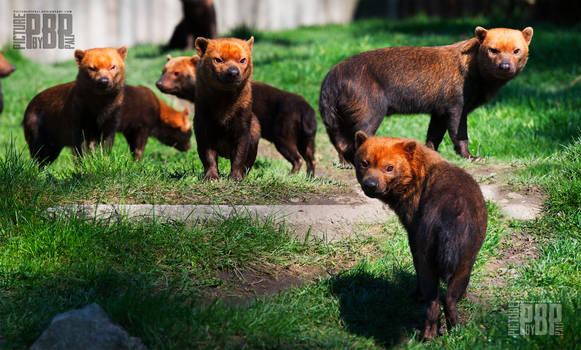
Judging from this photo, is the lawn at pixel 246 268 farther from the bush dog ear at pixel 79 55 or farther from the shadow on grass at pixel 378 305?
the bush dog ear at pixel 79 55

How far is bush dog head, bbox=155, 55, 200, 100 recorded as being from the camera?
8.25m

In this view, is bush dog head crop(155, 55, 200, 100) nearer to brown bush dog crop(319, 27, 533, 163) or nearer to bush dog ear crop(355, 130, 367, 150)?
brown bush dog crop(319, 27, 533, 163)

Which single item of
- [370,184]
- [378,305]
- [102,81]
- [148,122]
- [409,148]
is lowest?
[378,305]

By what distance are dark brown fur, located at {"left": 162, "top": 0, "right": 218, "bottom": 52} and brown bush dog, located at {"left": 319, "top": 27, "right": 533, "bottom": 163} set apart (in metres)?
6.81

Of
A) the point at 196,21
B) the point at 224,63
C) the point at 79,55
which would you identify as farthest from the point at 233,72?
the point at 196,21

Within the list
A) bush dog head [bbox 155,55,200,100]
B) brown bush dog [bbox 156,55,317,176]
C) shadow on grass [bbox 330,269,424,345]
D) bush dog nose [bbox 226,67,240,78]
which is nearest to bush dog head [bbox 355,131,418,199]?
shadow on grass [bbox 330,269,424,345]

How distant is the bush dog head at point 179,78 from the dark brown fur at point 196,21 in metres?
4.68

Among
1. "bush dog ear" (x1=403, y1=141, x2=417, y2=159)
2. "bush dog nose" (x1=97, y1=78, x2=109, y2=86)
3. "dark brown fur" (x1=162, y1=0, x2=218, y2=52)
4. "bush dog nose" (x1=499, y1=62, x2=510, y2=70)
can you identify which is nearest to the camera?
"bush dog ear" (x1=403, y1=141, x2=417, y2=159)

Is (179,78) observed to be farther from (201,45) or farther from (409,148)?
(409,148)

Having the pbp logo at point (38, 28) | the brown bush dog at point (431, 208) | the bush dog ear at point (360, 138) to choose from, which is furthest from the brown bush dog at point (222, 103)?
the pbp logo at point (38, 28)

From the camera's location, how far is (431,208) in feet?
12.9

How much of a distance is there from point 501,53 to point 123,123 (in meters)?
4.60

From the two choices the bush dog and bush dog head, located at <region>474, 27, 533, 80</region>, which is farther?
the bush dog

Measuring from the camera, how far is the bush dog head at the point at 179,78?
8.25 metres
